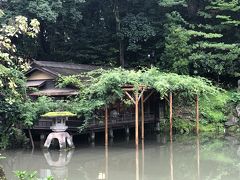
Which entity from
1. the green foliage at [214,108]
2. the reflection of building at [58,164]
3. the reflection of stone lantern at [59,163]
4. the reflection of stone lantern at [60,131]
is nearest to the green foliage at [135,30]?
the green foliage at [214,108]

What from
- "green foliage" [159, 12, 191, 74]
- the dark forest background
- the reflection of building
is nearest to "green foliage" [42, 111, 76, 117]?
the reflection of building

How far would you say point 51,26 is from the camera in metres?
34.9

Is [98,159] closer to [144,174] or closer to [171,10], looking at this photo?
[144,174]

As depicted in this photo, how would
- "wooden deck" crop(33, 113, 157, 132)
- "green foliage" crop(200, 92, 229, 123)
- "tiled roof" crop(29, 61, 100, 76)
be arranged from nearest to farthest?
"wooden deck" crop(33, 113, 157, 132) < "tiled roof" crop(29, 61, 100, 76) < "green foliage" crop(200, 92, 229, 123)

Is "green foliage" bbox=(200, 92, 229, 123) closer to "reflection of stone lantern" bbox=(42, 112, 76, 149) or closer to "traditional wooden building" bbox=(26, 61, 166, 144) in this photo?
"traditional wooden building" bbox=(26, 61, 166, 144)

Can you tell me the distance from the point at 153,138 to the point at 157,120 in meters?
3.32

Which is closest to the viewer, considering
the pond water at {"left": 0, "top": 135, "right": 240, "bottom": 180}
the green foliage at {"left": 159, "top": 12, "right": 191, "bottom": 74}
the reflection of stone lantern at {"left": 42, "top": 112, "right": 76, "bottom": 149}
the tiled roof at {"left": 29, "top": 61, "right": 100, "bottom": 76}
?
the pond water at {"left": 0, "top": 135, "right": 240, "bottom": 180}

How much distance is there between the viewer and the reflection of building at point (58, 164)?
15.0 meters

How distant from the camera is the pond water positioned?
14766 millimetres

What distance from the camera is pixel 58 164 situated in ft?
56.0

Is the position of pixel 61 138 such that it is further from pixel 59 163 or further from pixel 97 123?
pixel 59 163

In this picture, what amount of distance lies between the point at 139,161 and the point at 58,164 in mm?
3476

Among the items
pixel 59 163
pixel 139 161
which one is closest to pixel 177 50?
pixel 139 161

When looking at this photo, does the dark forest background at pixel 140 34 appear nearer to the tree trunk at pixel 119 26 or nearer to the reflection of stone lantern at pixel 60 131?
the tree trunk at pixel 119 26
